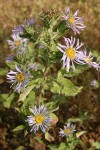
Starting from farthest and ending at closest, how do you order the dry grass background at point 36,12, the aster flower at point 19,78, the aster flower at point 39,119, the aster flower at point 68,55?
the dry grass background at point 36,12 → the aster flower at point 39,119 → the aster flower at point 19,78 → the aster flower at point 68,55

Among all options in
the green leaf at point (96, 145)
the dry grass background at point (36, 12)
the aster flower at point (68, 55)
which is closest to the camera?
the aster flower at point (68, 55)

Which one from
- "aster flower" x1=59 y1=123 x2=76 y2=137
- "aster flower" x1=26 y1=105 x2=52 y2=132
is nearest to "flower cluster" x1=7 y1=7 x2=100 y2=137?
"aster flower" x1=26 y1=105 x2=52 y2=132

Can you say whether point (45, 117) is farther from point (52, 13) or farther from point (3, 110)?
point (3, 110)

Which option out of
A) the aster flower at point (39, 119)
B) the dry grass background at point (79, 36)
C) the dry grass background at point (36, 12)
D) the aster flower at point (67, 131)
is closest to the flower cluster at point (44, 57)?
the aster flower at point (39, 119)

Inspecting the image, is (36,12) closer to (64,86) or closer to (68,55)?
(64,86)

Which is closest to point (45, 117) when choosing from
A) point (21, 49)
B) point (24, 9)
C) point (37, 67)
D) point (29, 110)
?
point (29, 110)

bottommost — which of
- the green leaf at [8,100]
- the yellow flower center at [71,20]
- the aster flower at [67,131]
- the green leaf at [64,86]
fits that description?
the aster flower at [67,131]

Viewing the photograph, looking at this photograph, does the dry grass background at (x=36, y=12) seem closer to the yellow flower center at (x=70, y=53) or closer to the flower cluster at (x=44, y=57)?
the flower cluster at (x=44, y=57)
